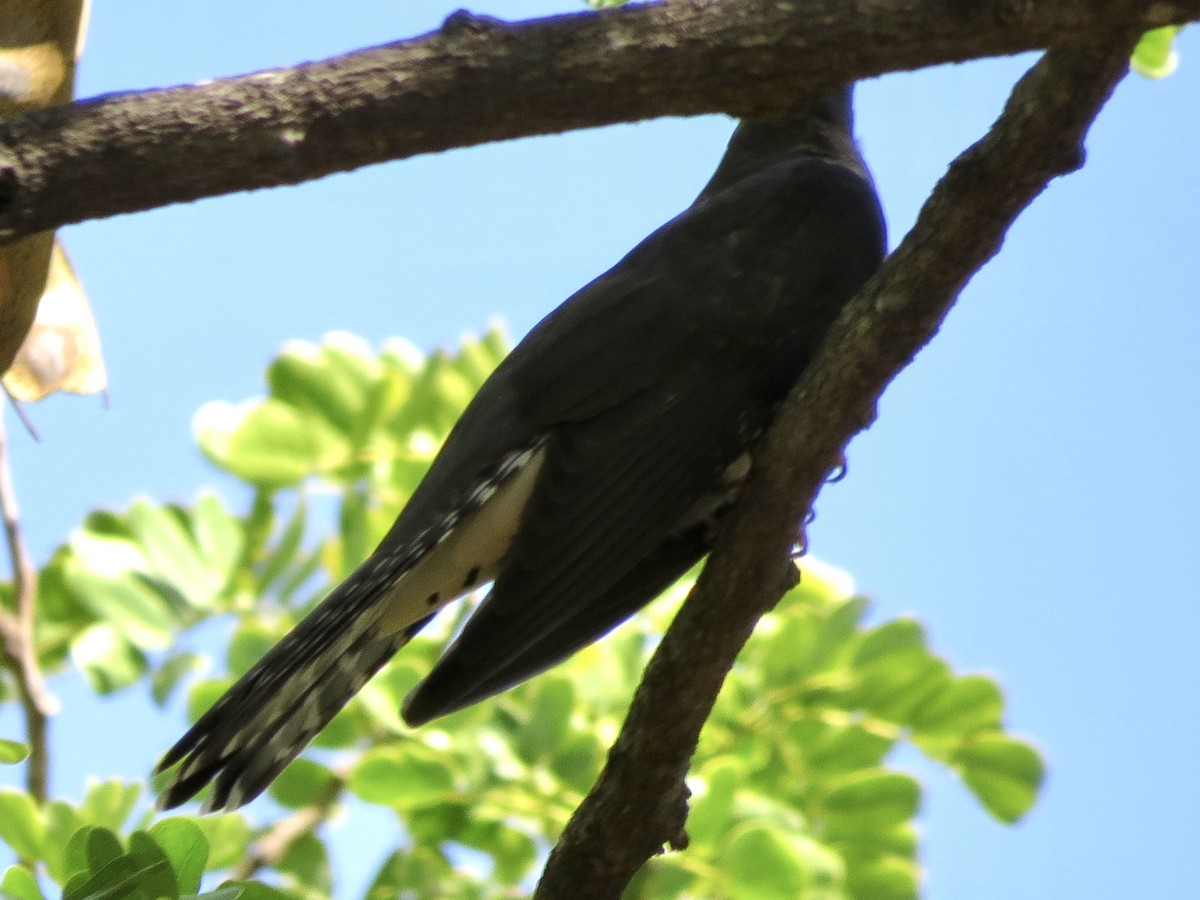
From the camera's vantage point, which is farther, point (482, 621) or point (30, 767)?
point (30, 767)

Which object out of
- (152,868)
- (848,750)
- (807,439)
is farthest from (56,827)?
(848,750)

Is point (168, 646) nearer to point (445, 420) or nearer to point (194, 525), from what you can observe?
point (194, 525)

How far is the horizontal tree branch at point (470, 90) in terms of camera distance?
2375 millimetres

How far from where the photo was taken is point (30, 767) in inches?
161

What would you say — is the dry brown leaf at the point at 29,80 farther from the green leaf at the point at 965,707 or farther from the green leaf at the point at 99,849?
the green leaf at the point at 965,707

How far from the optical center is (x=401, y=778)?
12.2ft

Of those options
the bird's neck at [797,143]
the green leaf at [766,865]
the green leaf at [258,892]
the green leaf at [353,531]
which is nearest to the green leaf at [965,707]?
the green leaf at [766,865]

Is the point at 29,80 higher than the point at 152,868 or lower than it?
higher

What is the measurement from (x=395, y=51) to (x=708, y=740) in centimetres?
225

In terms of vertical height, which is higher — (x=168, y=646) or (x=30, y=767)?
(x=168, y=646)

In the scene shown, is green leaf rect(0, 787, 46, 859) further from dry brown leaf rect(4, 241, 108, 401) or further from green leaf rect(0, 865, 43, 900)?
green leaf rect(0, 865, 43, 900)

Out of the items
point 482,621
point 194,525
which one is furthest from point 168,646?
point 482,621

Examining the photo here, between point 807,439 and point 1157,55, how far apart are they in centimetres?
130

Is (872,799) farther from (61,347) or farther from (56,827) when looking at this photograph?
(61,347)
